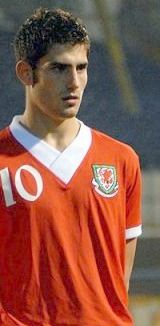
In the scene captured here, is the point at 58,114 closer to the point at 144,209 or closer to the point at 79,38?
the point at 79,38

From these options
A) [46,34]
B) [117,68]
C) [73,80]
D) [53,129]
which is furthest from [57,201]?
[117,68]

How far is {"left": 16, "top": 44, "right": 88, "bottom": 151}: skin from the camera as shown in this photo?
3.44 m

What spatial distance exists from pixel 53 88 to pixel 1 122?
4.51m

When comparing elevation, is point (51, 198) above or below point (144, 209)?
above

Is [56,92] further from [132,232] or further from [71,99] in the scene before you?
[132,232]

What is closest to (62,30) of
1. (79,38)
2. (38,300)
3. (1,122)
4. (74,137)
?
(79,38)

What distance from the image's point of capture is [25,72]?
3.54 metres

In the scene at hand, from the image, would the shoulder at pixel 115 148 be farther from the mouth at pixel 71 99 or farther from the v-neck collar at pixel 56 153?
the mouth at pixel 71 99

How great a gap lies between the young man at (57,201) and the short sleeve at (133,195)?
0.04m

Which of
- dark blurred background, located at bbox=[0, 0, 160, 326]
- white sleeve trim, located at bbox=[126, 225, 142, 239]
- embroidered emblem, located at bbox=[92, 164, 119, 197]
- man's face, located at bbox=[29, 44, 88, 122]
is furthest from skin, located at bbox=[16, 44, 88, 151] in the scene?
dark blurred background, located at bbox=[0, 0, 160, 326]

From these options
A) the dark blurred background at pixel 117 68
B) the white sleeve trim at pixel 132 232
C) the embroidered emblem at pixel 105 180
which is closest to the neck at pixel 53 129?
the embroidered emblem at pixel 105 180

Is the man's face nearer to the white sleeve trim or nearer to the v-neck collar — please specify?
Result: the v-neck collar

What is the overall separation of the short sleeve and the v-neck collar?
0.13m

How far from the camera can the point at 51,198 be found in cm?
344
